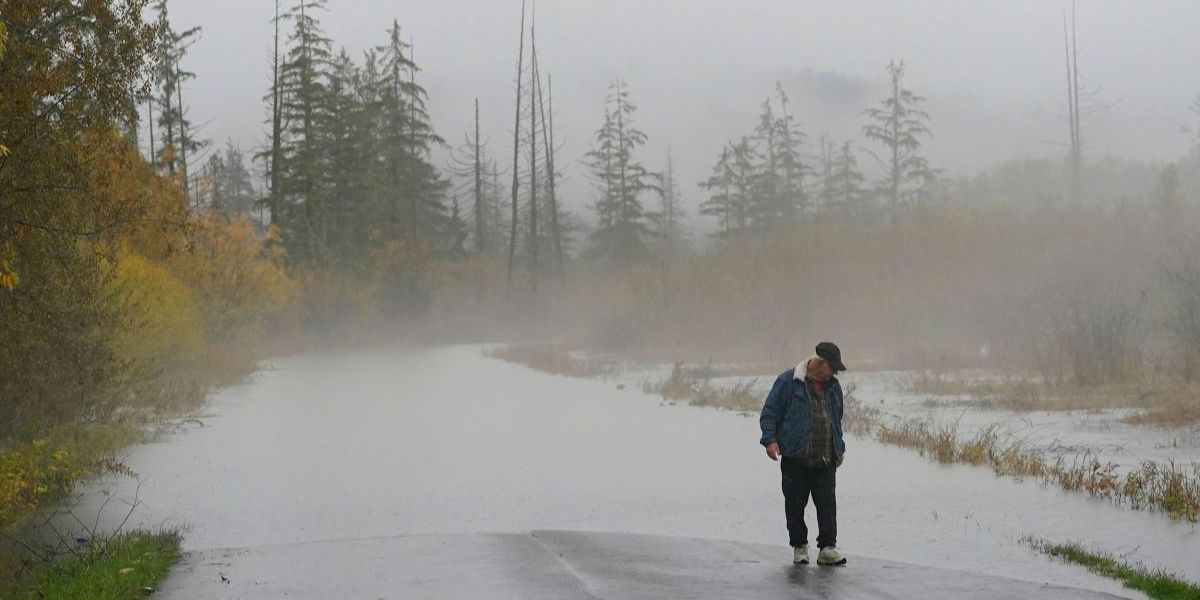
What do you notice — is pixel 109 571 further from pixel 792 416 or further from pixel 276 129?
pixel 276 129

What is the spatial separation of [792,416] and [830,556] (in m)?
1.14

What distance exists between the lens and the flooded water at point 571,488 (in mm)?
12297

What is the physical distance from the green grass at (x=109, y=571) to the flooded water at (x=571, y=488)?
742mm

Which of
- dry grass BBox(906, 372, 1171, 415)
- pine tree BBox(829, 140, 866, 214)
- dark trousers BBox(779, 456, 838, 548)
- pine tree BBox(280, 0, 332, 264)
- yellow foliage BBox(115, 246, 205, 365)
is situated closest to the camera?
dark trousers BBox(779, 456, 838, 548)

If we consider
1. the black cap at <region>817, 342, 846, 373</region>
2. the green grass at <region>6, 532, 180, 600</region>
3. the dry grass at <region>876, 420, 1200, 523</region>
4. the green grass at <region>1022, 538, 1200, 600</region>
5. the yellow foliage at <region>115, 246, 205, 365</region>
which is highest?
the yellow foliage at <region>115, 246, 205, 365</region>

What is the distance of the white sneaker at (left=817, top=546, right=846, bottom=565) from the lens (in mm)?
10352

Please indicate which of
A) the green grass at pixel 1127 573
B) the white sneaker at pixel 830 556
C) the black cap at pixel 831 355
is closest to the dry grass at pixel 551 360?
the green grass at pixel 1127 573

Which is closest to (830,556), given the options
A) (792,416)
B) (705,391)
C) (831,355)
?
(792,416)

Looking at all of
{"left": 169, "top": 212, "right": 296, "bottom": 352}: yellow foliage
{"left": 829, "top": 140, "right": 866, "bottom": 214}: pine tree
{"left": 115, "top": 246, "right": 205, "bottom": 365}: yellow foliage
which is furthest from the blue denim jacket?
{"left": 829, "top": 140, "right": 866, "bottom": 214}: pine tree

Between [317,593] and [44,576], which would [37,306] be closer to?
[44,576]

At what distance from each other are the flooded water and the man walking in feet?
2.76

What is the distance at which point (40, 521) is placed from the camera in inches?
549

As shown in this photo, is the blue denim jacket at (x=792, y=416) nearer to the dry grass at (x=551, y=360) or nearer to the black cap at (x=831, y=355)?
the black cap at (x=831, y=355)

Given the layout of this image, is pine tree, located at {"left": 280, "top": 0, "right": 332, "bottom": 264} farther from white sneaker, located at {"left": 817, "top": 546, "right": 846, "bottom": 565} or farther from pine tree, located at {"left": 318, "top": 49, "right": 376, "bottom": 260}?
white sneaker, located at {"left": 817, "top": 546, "right": 846, "bottom": 565}
